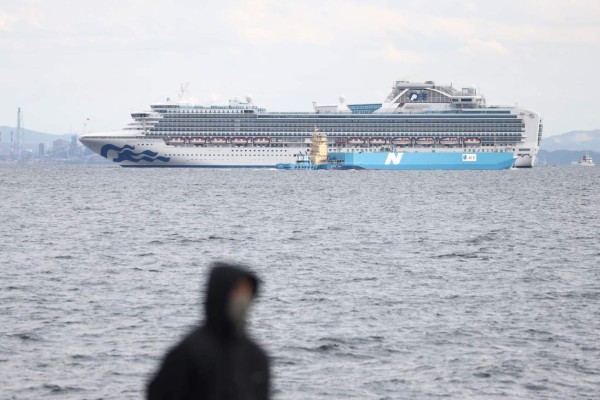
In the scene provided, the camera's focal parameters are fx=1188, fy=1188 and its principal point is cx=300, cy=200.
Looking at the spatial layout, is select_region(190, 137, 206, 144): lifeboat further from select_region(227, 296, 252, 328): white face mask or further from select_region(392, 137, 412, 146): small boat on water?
select_region(227, 296, 252, 328): white face mask

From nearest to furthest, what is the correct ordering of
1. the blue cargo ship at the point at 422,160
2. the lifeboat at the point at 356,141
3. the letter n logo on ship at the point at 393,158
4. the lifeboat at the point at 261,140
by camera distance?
the lifeboat at the point at 261,140
the blue cargo ship at the point at 422,160
the letter n logo on ship at the point at 393,158
the lifeboat at the point at 356,141

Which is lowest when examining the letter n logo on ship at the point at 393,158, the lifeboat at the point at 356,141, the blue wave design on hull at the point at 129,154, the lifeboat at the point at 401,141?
the blue wave design on hull at the point at 129,154

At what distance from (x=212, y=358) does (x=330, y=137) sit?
17919cm

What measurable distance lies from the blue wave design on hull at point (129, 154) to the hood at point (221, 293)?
169 metres

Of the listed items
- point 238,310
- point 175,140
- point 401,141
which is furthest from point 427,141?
point 238,310

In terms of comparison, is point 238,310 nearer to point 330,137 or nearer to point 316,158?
point 316,158

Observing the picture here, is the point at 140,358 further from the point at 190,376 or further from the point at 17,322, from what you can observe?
the point at 190,376

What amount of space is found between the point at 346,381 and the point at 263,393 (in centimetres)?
1528

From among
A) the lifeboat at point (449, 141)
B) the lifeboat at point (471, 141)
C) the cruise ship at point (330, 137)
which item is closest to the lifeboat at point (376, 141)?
the cruise ship at point (330, 137)

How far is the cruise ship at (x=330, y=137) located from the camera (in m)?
177

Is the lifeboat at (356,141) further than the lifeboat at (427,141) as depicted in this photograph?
Yes

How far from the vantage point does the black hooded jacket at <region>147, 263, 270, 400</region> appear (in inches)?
253

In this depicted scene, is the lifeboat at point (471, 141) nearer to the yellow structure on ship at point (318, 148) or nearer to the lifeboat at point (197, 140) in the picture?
the yellow structure on ship at point (318, 148)

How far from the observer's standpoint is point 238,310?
A: 6.54 metres
